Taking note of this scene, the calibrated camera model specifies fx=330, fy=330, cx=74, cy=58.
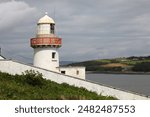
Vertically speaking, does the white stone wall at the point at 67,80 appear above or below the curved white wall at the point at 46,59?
below

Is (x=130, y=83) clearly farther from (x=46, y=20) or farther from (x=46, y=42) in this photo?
(x=46, y=42)

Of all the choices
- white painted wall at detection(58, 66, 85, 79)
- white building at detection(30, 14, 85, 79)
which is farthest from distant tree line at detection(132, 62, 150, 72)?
white building at detection(30, 14, 85, 79)

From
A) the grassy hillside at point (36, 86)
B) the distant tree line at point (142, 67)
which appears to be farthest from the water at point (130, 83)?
the grassy hillside at point (36, 86)

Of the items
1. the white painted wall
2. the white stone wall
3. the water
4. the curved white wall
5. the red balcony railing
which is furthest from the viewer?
the water

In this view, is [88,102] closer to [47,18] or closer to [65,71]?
[65,71]

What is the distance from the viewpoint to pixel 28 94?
19.5 metres

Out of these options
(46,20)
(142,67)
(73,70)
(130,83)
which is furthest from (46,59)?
(142,67)

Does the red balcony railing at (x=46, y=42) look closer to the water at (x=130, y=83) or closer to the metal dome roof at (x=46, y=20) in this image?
the metal dome roof at (x=46, y=20)

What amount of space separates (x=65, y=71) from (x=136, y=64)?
13106 cm

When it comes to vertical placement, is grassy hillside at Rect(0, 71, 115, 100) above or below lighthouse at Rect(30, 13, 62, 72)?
below

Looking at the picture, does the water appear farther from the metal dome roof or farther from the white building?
the metal dome roof

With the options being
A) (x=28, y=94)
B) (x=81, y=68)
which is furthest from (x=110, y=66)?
(x=28, y=94)

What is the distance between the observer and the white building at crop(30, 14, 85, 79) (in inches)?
1268

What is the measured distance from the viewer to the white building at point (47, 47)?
3222cm
